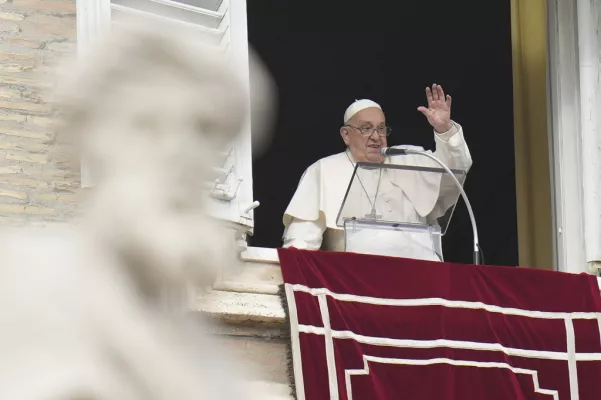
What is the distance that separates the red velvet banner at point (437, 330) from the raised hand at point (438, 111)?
2.66 feet

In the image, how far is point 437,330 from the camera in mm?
6246

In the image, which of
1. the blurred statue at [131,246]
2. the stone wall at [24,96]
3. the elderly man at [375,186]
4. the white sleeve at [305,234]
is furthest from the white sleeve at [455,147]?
the blurred statue at [131,246]

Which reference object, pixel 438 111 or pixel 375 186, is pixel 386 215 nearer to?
pixel 375 186

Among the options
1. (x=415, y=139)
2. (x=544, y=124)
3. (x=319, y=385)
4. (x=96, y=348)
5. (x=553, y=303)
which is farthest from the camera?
(x=415, y=139)

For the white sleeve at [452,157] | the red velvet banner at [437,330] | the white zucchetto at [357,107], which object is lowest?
the red velvet banner at [437,330]

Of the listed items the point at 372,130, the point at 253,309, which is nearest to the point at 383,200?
the point at 253,309

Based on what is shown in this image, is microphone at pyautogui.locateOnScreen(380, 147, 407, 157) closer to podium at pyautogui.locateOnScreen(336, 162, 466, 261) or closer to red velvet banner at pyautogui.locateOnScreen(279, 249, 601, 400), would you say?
podium at pyautogui.locateOnScreen(336, 162, 466, 261)

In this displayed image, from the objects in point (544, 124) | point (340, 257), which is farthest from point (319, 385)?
point (544, 124)

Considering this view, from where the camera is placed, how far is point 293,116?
9695mm

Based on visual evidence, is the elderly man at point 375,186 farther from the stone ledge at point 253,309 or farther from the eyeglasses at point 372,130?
the stone ledge at point 253,309

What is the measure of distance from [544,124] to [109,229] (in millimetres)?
6947

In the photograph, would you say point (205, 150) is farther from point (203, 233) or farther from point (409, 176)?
point (409, 176)

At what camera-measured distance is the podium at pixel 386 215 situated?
21.1 ft

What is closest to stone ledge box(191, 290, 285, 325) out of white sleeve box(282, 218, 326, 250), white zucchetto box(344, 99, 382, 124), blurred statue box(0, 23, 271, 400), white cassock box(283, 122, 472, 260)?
white cassock box(283, 122, 472, 260)
